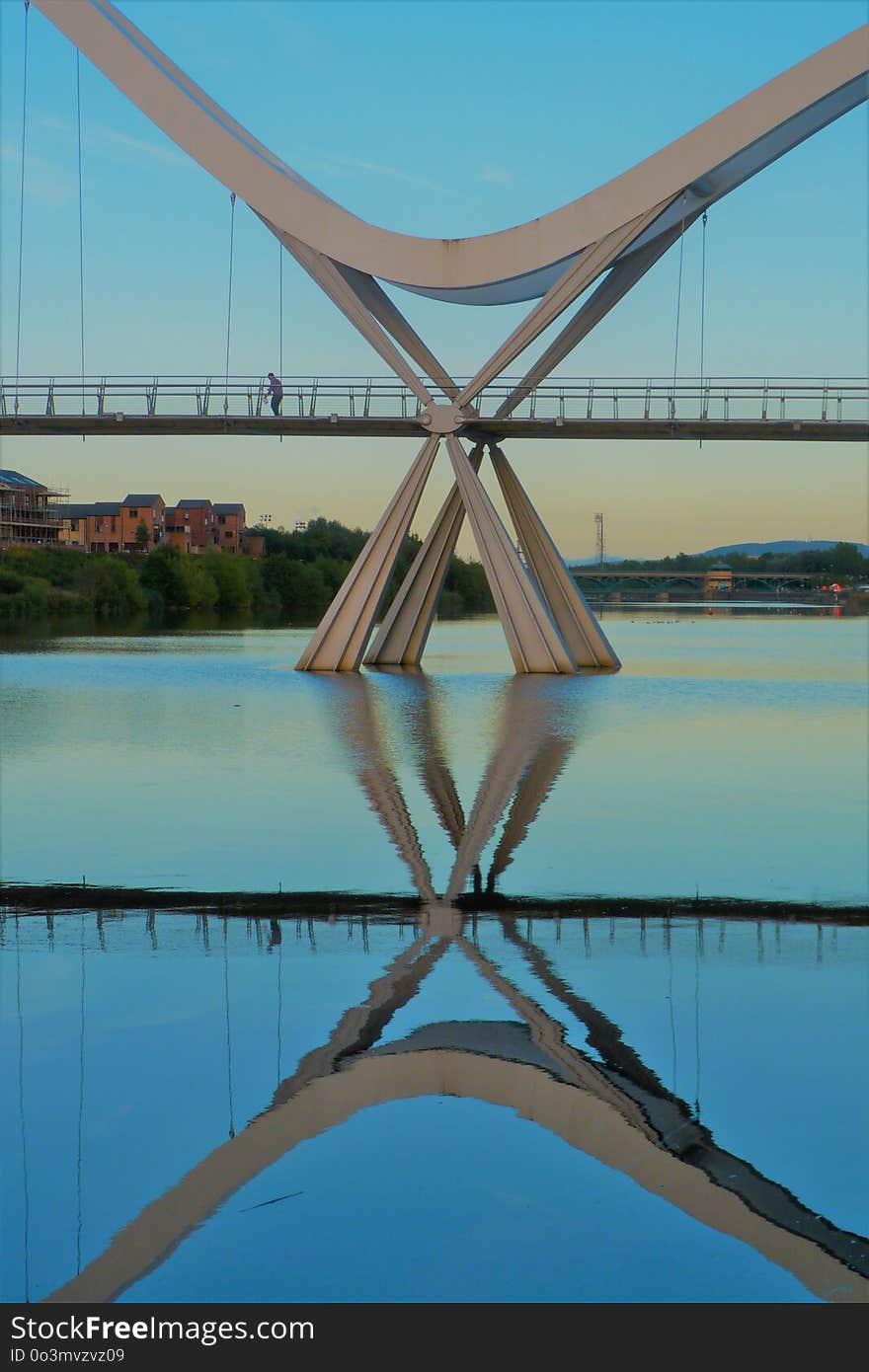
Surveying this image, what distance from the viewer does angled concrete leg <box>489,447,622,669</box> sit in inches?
1110

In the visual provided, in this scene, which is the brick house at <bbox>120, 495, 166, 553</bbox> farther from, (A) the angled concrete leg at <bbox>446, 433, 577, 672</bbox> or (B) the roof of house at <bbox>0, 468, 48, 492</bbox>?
(A) the angled concrete leg at <bbox>446, 433, 577, 672</bbox>

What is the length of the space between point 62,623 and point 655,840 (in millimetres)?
45936

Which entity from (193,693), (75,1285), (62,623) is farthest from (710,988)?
(62,623)

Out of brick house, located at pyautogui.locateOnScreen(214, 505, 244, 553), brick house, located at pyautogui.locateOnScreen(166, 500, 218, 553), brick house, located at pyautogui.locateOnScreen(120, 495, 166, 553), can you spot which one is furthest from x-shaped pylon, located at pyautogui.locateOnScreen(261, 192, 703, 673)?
brick house, located at pyautogui.locateOnScreen(214, 505, 244, 553)

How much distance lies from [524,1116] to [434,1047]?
2.27 ft

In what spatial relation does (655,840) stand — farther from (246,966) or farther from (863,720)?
(863,720)

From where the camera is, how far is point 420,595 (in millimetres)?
29609

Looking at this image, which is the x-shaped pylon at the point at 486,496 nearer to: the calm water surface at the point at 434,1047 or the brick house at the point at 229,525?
the calm water surface at the point at 434,1047

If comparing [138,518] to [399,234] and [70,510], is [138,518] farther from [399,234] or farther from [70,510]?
[399,234]

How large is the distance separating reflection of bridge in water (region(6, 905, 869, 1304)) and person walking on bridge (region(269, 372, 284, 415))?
71.6 feet
